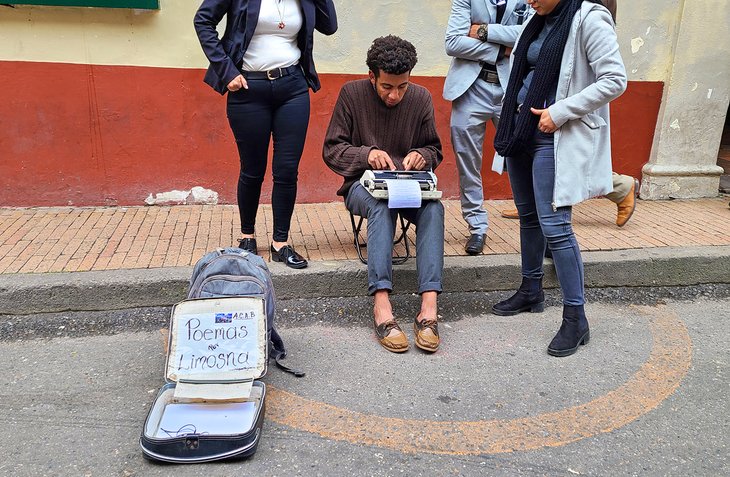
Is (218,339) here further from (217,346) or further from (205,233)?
(205,233)

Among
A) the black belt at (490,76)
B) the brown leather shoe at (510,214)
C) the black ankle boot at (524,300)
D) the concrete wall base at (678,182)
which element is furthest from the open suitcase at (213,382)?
the concrete wall base at (678,182)

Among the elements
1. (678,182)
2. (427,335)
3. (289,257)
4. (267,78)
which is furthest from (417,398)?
(678,182)

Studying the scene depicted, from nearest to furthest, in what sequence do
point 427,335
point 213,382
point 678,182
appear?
1. point 213,382
2. point 427,335
3. point 678,182

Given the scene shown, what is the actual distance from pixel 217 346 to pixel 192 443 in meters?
0.44

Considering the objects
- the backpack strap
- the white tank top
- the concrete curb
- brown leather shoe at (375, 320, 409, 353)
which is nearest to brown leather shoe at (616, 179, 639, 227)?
the concrete curb

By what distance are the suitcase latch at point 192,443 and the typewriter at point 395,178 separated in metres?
1.54

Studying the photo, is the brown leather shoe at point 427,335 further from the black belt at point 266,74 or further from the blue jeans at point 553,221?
the black belt at point 266,74

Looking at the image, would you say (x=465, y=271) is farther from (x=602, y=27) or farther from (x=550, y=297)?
(x=602, y=27)

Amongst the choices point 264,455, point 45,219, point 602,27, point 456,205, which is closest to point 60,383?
point 264,455

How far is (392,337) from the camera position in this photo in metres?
3.14

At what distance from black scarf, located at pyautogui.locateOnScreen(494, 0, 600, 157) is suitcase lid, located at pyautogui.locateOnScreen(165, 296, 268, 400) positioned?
59.9 inches

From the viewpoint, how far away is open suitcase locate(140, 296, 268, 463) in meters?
2.27

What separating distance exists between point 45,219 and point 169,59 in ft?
4.98

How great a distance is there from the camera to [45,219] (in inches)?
180
